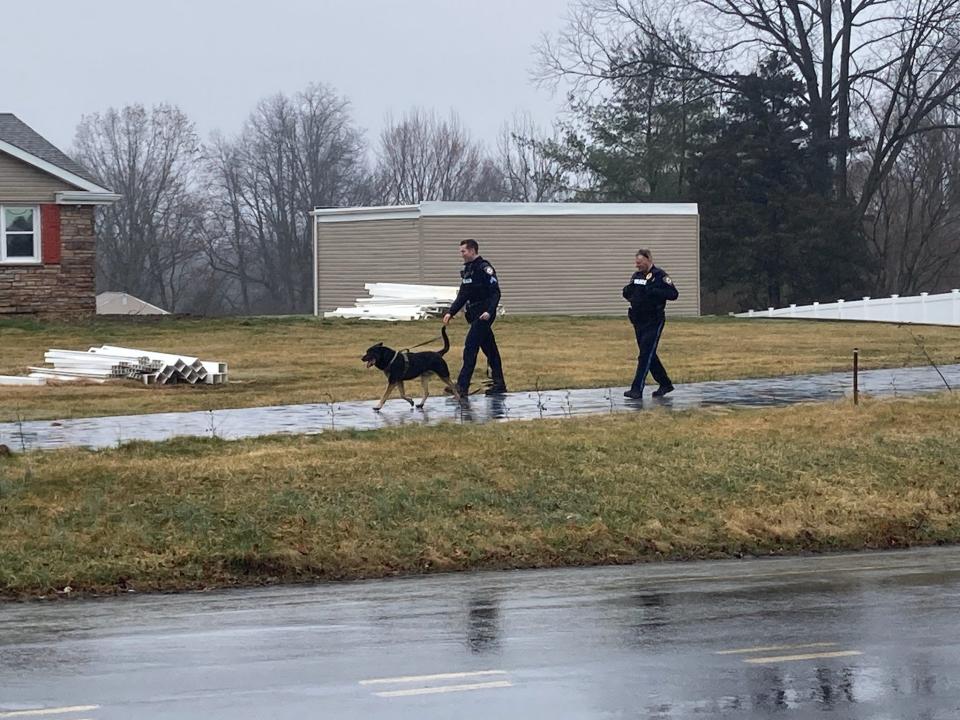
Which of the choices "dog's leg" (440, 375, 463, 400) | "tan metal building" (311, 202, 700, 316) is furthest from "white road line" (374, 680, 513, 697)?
"tan metal building" (311, 202, 700, 316)

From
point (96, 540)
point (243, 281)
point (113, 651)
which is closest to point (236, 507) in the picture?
point (96, 540)

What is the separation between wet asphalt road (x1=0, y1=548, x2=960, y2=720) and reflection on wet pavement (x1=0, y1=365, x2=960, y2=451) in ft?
16.9

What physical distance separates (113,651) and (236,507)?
4103mm

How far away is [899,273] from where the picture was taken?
→ 236 feet

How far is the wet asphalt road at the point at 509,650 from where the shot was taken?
271 inches

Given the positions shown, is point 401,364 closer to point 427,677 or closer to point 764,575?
point 764,575

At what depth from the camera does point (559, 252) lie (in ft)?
150

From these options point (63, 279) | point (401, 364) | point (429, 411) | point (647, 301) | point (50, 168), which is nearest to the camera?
point (401, 364)

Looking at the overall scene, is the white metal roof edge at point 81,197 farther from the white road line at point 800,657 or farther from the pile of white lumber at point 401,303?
the white road line at point 800,657

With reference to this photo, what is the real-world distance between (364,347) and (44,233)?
10141 mm

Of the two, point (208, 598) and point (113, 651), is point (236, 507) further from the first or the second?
point (113, 651)

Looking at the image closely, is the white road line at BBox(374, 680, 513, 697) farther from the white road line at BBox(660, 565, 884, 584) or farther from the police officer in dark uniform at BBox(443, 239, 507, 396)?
the police officer in dark uniform at BBox(443, 239, 507, 396)

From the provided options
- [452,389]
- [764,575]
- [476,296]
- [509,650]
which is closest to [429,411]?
[452,389]

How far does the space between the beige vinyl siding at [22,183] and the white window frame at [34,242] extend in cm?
17
